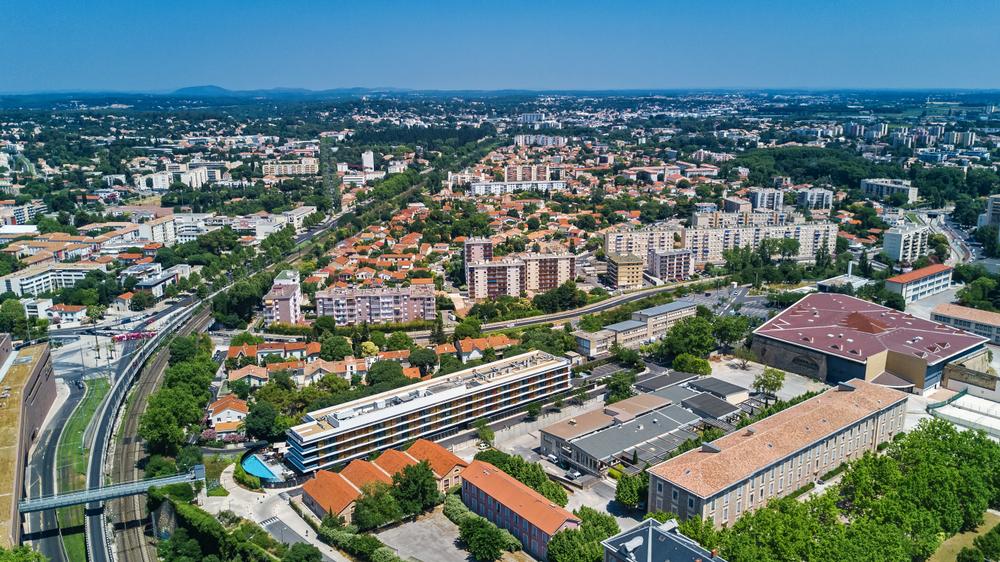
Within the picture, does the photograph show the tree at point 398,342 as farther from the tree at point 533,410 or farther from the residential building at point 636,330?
the tree at point 533,410

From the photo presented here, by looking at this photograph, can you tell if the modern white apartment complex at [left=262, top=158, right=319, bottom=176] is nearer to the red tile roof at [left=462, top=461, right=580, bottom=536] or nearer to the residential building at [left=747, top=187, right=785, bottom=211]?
the residential building at [left=747, top=187, right=785, bottom=211]

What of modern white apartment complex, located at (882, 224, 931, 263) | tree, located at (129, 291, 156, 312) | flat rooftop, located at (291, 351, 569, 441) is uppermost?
modern white apartment complex, located at (882, 224, 931, 263)

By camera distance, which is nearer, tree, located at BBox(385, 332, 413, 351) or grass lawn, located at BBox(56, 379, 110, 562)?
grass lawn, located at BBox(56, 379, 110, 562)

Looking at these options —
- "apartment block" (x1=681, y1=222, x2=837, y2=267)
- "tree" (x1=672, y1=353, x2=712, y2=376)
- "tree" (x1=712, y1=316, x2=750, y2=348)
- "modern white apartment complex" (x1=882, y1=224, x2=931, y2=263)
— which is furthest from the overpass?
"modern white apartment complex" (x1=882, y1=224, x2=931, y2=263)

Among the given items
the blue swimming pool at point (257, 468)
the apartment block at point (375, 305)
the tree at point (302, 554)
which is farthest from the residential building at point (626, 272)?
the tree at point (302, 554)

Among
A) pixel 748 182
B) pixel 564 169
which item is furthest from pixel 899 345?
pixel 564 169

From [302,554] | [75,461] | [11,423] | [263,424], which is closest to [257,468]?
[263,424]
